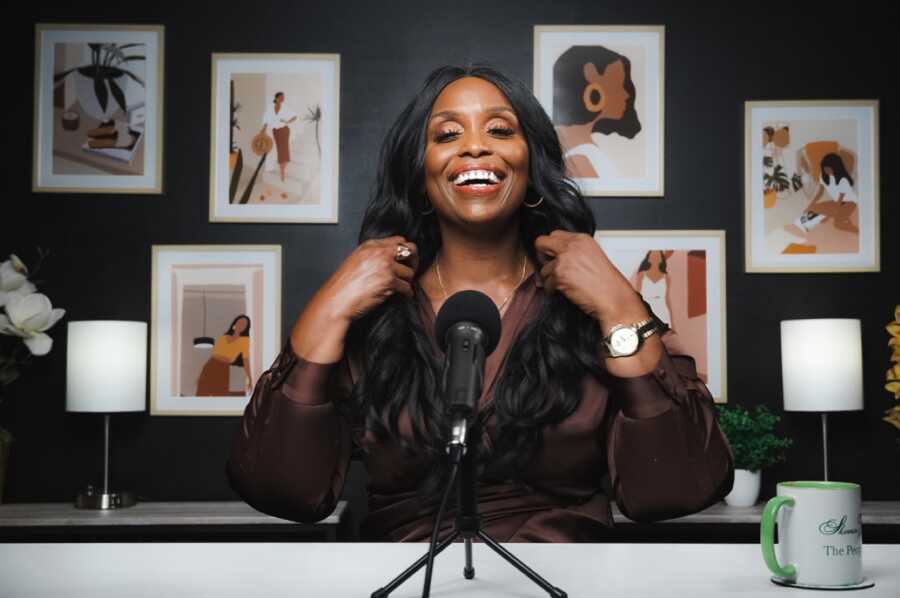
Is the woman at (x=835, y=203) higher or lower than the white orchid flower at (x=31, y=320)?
higher

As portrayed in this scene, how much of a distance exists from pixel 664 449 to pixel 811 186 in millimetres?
2565

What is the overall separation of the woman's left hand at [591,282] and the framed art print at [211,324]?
Answer: 2.25 metres

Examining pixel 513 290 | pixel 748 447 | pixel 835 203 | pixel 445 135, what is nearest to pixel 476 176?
Answer: pixel 445 135

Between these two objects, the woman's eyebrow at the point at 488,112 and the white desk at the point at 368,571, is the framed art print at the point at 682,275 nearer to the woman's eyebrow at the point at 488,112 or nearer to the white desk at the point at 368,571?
the woman's eyebrow at the point at 488,112

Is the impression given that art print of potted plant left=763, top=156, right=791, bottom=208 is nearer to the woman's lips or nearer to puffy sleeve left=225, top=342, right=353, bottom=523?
the woman's lips

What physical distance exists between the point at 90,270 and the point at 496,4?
208 cm

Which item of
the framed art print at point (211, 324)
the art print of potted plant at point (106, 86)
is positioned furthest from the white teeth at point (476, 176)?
the art print of potted plant at point (106, 86)

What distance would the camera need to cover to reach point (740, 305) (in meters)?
3.75

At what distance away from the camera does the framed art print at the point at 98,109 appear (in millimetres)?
3775

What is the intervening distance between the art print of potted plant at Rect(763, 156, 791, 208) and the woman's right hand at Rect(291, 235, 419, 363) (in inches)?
99.5

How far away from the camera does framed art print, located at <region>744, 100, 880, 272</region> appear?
374 cm

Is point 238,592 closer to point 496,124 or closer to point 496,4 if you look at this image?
point 496,124

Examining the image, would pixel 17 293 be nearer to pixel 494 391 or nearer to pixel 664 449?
pixel 494 391

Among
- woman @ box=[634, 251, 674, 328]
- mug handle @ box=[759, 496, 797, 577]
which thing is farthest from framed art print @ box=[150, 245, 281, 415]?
mug handle @ box=[759, 496, 797, 577]
